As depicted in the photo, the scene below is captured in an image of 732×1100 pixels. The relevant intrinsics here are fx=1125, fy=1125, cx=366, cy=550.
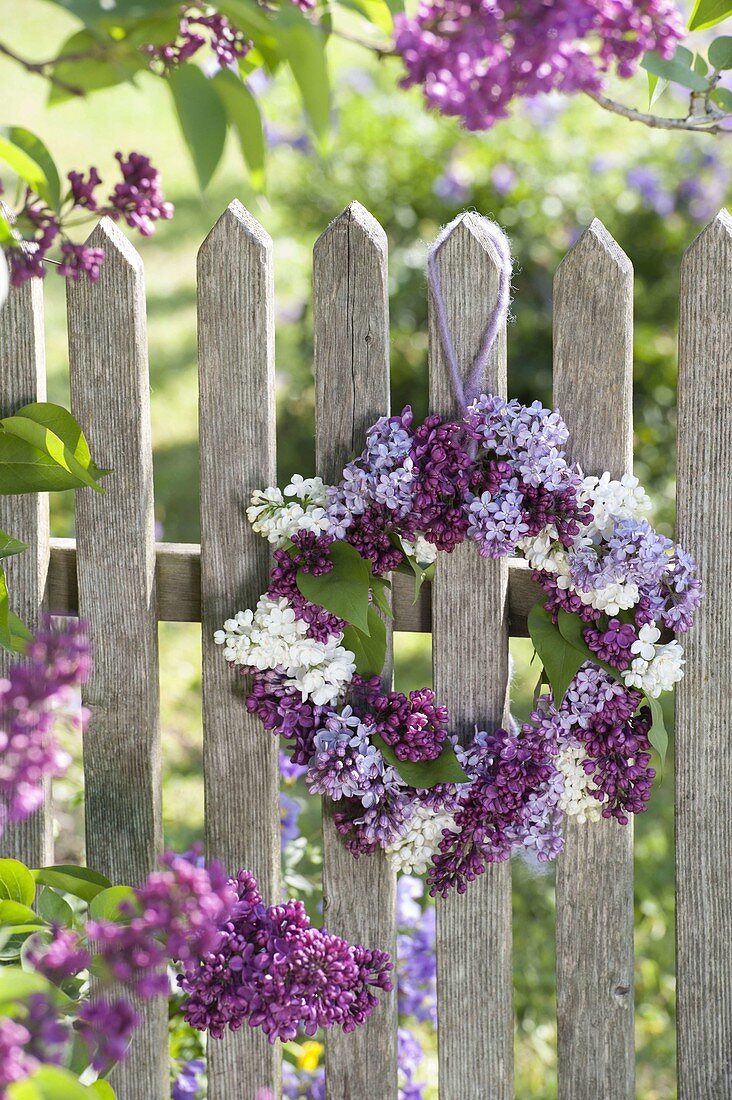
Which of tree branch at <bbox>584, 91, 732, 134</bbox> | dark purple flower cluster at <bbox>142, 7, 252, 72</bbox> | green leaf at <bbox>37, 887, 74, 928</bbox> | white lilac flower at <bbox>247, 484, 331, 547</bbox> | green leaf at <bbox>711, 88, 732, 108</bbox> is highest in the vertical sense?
green leaf at <bbox>711, 88, 732, 108</bbox>

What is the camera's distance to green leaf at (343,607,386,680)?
1.69 m

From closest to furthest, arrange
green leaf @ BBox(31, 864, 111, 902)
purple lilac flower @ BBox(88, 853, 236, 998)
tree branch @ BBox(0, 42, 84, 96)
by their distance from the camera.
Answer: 1. purple lilac flower @ BBox(88, 853, 236, 998)
2. tree branch @ BBox(0, 42, 84, 96)
3. green leaf @ BBox(31, 864, 111, 902)

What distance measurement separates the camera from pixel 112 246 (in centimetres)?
167

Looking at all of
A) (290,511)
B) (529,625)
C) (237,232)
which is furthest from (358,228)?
(529,625)

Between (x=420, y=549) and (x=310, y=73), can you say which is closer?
(x=310, y=73)

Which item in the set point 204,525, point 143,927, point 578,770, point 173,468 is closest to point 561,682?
point 578,770

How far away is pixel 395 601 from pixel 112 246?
688mm

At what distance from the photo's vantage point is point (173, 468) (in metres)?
4.80

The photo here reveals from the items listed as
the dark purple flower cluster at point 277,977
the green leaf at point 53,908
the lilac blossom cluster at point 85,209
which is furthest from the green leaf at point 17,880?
the lilac blossom cluster at point 85,209

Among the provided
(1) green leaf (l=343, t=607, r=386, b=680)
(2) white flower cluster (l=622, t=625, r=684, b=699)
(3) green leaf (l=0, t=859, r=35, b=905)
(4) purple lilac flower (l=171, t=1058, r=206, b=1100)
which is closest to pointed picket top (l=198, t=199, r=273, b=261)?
(1) green leaf (l=343, t=607, r=386, b=680)

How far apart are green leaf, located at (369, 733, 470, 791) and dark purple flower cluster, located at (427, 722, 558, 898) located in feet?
0.16

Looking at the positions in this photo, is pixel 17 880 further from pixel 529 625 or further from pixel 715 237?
pixel 715 237

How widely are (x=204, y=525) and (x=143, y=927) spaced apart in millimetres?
884

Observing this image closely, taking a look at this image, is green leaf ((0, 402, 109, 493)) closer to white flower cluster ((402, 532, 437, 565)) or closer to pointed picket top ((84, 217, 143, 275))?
pointed picket top ((84, 217, 143, 275))
